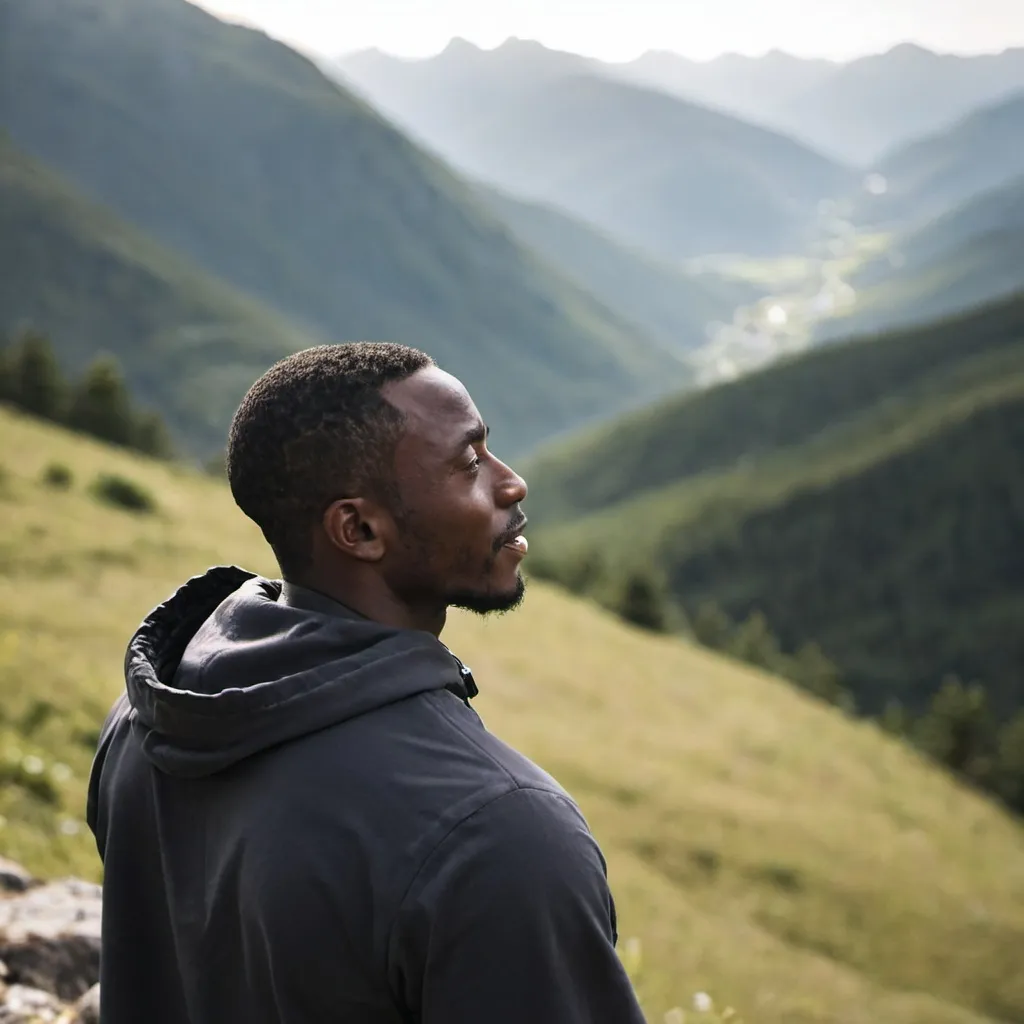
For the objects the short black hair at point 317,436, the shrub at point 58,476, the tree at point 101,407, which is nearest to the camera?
the short black hair at point 317,436

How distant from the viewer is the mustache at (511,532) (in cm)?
302

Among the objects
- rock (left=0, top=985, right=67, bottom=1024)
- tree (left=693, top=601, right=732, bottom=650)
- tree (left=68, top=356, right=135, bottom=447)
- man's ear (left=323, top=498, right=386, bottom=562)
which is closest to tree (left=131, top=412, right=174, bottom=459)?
tree (left=68, top=356, right=135, bottom=447)

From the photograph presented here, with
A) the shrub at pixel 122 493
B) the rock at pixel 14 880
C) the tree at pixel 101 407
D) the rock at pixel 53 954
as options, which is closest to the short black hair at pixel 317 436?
the rock at pixel 53 954

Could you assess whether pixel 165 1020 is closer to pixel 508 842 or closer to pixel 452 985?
pixel 452 985

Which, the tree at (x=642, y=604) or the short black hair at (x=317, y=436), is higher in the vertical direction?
the short black hair at (x=317, y=436)

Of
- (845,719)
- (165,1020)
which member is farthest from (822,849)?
(165,1020)

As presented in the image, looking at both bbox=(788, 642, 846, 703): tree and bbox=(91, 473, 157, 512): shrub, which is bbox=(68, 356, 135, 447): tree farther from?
bbox=(788, 642, 846, 703): tree

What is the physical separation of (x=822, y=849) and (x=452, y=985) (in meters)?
20.3

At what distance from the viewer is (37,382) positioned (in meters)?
49.6

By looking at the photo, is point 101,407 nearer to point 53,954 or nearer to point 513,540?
point 53,954

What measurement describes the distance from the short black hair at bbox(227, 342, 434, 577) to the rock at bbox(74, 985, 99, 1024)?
3595 mm

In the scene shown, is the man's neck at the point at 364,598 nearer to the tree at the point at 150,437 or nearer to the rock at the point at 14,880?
the rock at the point at 14,880

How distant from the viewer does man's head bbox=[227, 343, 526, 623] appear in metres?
2.81

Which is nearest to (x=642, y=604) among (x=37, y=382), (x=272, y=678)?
(x=37, y=382)
